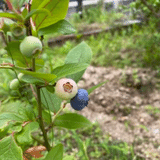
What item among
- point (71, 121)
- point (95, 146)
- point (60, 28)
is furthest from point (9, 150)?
point (95, 146)

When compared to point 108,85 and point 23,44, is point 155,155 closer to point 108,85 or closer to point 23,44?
point 108,85

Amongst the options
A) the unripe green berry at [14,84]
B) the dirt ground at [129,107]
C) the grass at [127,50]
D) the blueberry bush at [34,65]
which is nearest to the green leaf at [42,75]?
the blueberry bush at [34,65]

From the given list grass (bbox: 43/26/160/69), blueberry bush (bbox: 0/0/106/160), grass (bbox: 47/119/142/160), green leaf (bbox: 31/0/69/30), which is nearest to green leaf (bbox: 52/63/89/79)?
blueberry bush (bbox: 0/0/106/160)

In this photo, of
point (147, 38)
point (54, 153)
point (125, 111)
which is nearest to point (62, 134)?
point (125, 111)

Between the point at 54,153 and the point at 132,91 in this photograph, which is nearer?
the point at 54,153

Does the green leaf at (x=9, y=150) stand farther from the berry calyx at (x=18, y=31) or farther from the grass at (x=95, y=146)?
the grass at (x=95, y=146)

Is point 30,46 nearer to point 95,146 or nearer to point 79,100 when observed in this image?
point 79,100
